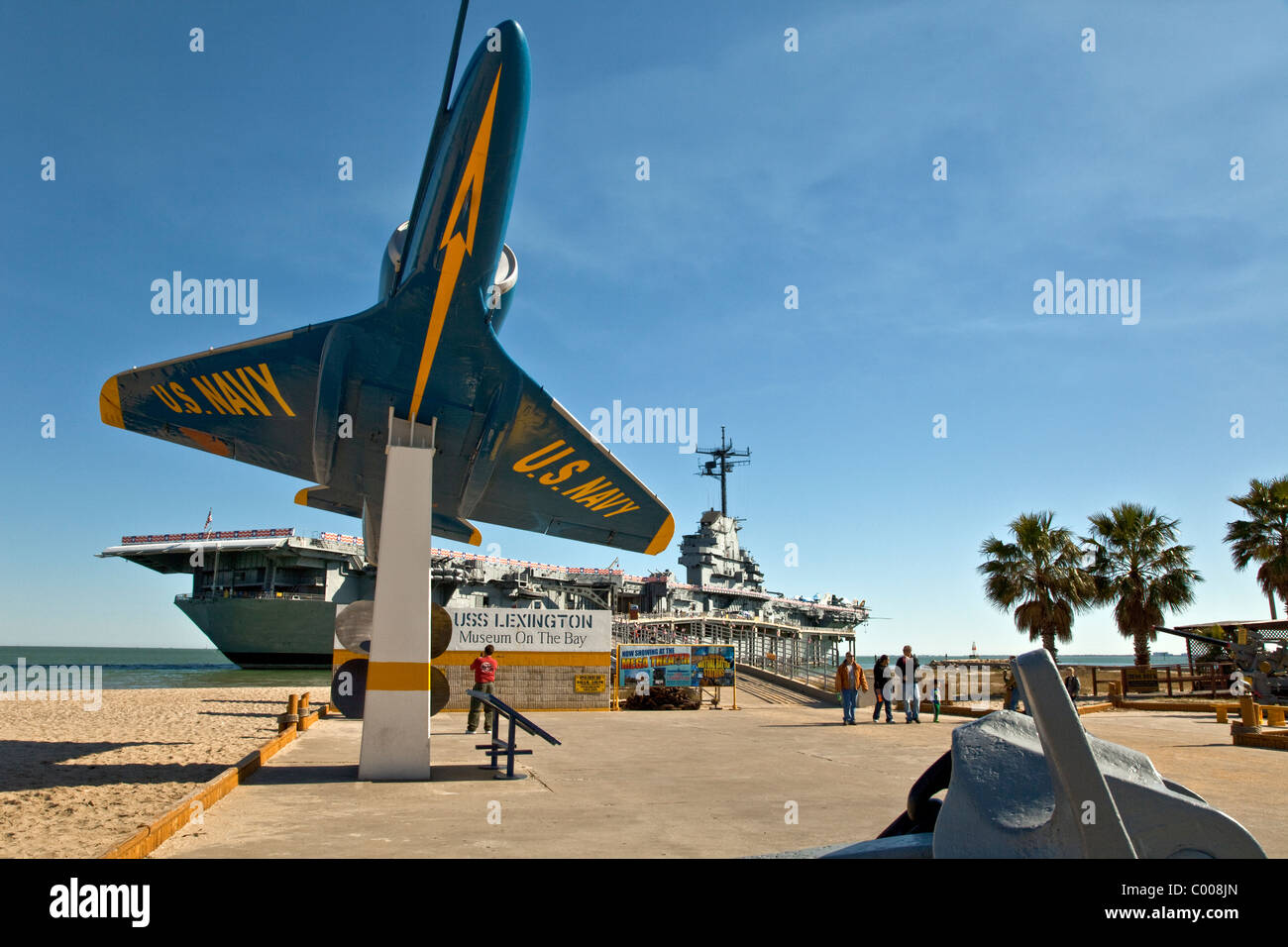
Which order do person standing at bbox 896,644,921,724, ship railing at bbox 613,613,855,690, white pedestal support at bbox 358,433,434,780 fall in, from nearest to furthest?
white pedestal support at bbox 358,433,434,780 < person standing at bbox 896,644,921,724 < ship railing at bbox 613,613,855,690

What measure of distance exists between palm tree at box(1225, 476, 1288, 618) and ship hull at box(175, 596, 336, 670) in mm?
43338

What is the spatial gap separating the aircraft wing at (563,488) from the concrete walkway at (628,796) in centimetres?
379

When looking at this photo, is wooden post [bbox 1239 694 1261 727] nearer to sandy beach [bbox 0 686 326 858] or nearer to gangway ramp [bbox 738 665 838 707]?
gangway ramp [bbox 738 665 838 707]

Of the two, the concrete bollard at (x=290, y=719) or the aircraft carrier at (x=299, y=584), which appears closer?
the concrete bollard at (x=290, y=719)

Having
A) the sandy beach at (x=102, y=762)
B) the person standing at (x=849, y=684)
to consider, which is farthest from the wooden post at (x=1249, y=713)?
the sandy beach at (x=102, y=762)

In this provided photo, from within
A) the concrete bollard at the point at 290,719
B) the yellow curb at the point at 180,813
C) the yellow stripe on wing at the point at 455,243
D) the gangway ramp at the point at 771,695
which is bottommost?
the gangway ramp at the point at 771,695

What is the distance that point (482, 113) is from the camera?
29.0ft

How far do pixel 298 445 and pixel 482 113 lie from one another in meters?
6.95

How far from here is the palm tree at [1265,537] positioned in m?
23.3

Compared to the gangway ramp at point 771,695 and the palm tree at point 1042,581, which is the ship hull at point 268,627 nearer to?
the gangway ramp at point 771,695

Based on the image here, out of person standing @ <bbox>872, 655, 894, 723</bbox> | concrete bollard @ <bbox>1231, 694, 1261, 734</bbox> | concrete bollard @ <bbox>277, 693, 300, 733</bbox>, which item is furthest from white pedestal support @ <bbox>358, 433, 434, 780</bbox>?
concrete bollard @ <bbox>1231, 694, 1261, 734</bbox>

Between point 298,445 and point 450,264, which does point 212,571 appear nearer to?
point 298,445

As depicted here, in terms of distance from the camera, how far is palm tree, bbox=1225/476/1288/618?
23.3 meters
